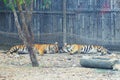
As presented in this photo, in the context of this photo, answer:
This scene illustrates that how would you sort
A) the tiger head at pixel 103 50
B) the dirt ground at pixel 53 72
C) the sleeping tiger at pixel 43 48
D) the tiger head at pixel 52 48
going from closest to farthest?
the dirt ground at pixel 53 72
the tiger head at pixel 103 50
the sleeping tiger at pixel 43 48
the tiger head at pixel 52 48

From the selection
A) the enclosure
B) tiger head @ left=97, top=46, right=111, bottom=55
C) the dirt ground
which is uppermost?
the enclosure

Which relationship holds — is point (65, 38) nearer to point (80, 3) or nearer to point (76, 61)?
point (80, 3)

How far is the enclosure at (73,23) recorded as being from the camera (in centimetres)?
1509

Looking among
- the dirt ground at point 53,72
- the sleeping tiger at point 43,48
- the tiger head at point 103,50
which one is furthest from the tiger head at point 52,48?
the dirt ground at point 53,72

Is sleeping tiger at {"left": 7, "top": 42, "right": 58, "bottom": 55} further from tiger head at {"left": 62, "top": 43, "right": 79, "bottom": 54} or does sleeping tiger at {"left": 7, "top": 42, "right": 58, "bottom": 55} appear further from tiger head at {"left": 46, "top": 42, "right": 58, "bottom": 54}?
tiger head at {"left": 62, "top": 43, "right": 79, "bottom": 54}

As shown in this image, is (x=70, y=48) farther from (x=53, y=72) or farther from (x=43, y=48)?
(x=53, y=72)

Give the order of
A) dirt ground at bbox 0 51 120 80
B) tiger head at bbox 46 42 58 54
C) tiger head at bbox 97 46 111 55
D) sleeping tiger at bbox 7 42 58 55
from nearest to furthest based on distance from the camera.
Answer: dirt ground at bbox 0 51 120 80
tiger head at bbox 97 46 111 55
sleeping tiger at bbox 7 42 58 55
tiger head at bbox 46 42 58 54

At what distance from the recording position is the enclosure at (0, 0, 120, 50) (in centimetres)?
1509

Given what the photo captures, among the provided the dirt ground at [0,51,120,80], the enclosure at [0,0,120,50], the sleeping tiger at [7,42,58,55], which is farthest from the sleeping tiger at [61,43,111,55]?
the dirt ground at [0,51,120,80]

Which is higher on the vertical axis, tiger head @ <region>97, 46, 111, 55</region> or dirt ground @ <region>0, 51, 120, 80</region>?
dirt ground @ <region>0, 51, 120, 80</region>

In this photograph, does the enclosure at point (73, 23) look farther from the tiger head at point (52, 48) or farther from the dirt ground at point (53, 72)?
the dirt ground at point (53, 72)

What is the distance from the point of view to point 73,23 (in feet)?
50.8

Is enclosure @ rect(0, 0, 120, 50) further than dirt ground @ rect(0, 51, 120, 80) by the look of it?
Yes

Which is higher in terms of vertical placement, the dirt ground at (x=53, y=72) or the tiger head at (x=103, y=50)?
the dirt ground at (x=53, y=72)
